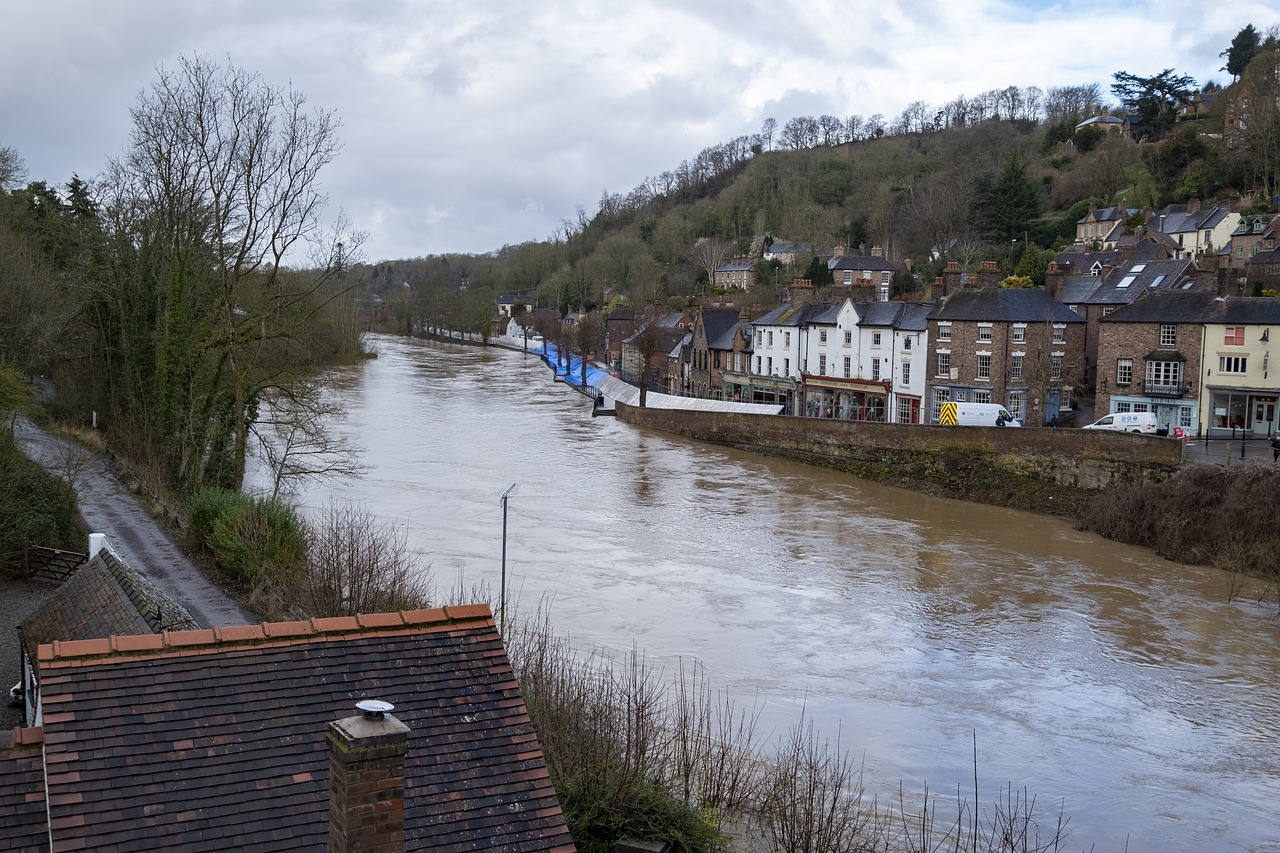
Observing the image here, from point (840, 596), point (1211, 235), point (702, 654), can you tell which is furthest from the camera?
point (1211, 235)

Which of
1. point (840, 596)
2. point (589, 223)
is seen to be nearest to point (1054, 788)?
point (840, 596)

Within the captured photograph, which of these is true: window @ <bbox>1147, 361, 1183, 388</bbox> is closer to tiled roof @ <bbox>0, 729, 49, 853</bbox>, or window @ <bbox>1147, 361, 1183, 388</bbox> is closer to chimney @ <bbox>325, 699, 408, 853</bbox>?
chimney @ <bbox>325, 699, 408, 853</bbox>

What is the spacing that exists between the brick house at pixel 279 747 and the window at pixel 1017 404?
119ft

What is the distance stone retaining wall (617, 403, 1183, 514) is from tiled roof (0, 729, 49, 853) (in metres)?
28.7

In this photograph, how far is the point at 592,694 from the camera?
1370 centimetres

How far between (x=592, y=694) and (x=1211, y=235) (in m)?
55.3

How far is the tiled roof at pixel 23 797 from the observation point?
252 inches

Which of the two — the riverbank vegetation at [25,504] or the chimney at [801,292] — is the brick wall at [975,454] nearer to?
the chimney at [801,292]

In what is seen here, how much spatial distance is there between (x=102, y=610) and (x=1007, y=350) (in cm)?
3508

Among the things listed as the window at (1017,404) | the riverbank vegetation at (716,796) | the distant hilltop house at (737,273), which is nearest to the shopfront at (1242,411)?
the window at (1017,404)

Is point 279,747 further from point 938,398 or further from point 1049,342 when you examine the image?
point 1049,342

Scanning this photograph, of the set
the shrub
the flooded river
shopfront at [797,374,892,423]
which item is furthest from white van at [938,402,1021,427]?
the shrub

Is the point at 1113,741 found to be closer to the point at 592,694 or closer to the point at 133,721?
the point at 592,694

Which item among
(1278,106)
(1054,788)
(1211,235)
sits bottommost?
(1054,788)
